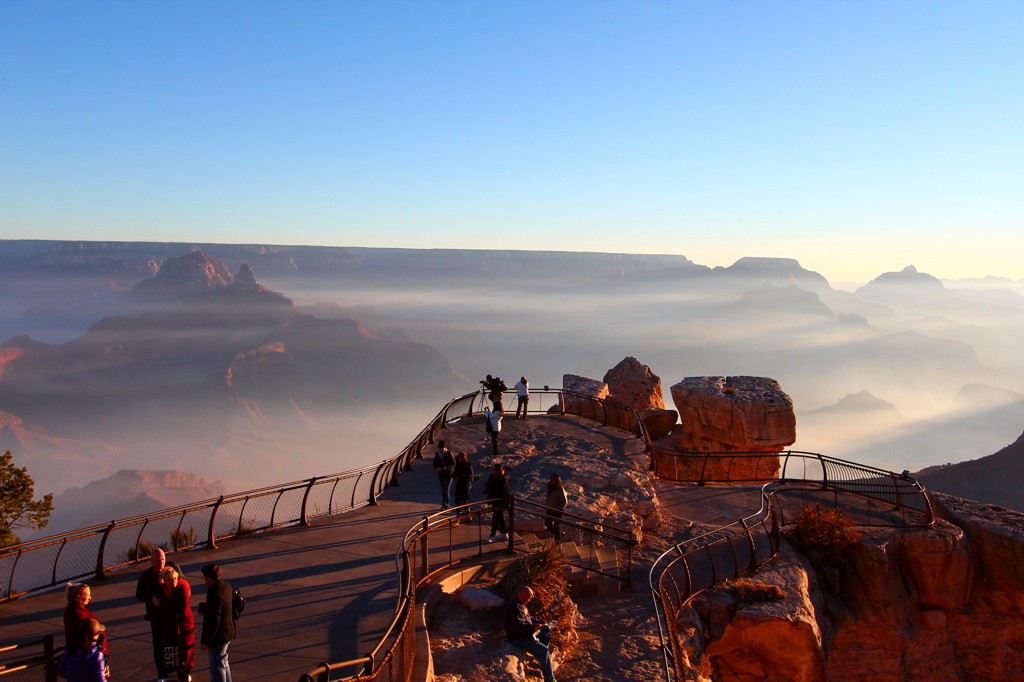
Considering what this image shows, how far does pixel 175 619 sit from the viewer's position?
7.36 m

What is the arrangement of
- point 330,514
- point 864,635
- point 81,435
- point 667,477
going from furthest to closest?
point 81,435 < point 667,477 < point 864,635 < point 330,514

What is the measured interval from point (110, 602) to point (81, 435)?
20391 cm

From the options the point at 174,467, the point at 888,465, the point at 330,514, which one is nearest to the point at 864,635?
the point at 330,514

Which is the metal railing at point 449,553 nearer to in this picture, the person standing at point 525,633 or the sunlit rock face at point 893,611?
the person standing at point 525,633

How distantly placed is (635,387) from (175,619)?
1136 inches

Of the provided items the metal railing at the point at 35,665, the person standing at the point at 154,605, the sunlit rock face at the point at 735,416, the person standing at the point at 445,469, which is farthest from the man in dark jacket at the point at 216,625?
the sunlit rock face at the point at 735,416

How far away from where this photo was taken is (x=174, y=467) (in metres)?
170

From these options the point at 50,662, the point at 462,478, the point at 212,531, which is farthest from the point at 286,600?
the point at 462,478

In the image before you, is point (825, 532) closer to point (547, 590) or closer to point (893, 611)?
point (893, 611)

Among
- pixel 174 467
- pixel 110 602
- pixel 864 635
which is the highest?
pixel 110 602

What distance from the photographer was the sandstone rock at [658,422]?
32969 millimetres

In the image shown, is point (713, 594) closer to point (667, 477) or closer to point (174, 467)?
point (667, 477)

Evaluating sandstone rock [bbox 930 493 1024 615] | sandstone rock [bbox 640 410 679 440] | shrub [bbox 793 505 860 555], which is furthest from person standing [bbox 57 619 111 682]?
sandstone rock [bbox 640 410 679 440]

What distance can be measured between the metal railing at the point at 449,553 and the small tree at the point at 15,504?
17.2 metres
